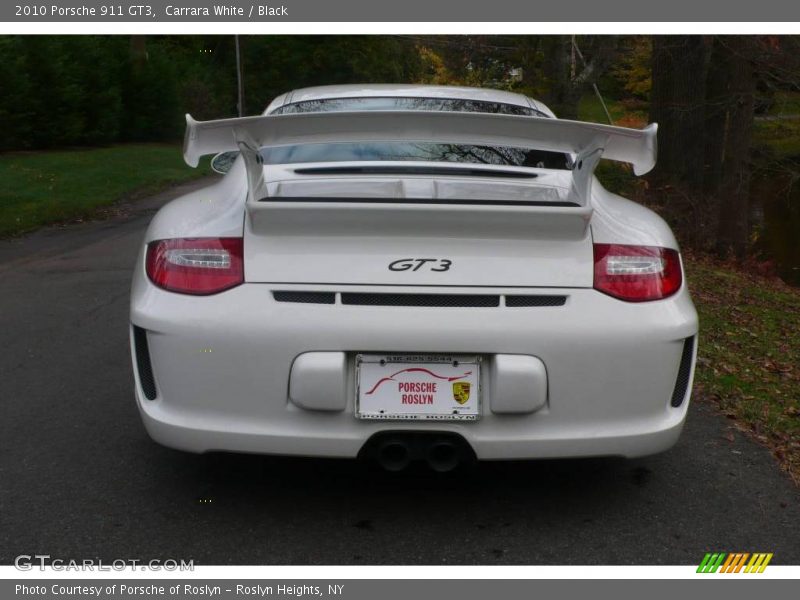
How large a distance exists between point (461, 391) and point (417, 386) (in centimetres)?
14

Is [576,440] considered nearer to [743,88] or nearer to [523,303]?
[523,303]

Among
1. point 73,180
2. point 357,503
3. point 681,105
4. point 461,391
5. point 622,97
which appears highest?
point 461,391

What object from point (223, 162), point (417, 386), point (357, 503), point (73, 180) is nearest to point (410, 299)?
point (417, 386)

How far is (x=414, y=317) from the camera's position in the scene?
3205 mm

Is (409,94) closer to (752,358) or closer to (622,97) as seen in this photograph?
(752,358)

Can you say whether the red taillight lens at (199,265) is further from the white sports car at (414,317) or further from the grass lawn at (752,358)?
the grass lawn at (752,358)

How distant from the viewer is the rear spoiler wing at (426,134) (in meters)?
3.28

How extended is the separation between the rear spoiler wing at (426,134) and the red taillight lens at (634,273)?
0.21 metres

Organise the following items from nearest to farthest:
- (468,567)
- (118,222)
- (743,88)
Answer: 1. (468,567)
2. (118,222)
3. (743,88)

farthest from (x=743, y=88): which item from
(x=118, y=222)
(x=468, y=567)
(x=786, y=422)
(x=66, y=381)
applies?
(x=468, y=567)

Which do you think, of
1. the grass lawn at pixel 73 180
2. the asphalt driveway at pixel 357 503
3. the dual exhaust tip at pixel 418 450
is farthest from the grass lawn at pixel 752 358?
the grass lawn at pixel 73 180

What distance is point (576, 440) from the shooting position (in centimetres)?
332

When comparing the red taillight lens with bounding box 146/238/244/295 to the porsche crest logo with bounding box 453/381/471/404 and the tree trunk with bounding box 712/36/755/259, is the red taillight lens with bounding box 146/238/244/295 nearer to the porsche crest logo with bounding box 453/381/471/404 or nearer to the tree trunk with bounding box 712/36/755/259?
the porsche crest logo with bounding box 453/381/471/404

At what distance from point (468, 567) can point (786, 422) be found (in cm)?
265
